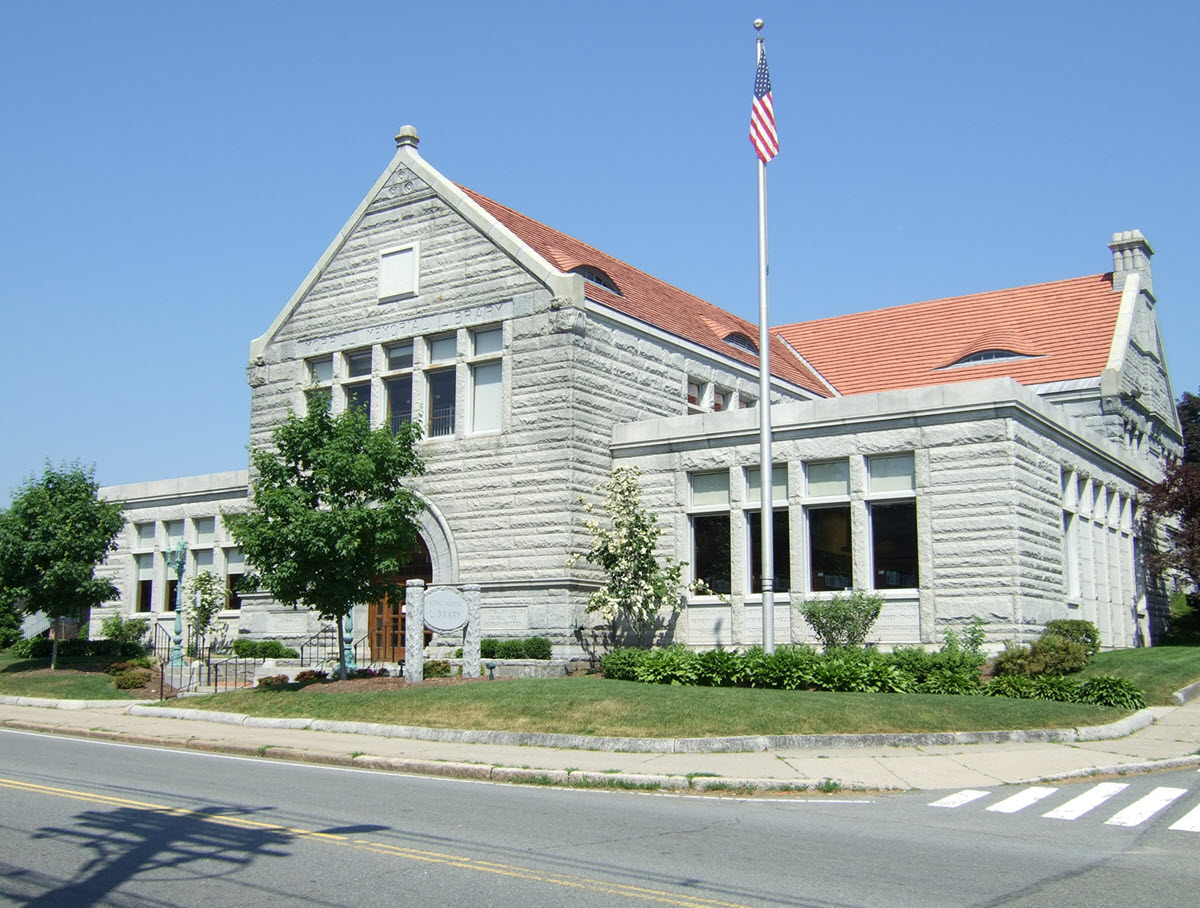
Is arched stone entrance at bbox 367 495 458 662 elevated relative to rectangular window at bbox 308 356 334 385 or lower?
lower

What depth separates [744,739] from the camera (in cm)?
1652

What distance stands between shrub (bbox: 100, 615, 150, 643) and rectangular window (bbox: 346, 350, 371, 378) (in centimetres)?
1181

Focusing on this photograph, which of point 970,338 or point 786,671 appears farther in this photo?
point 970,338

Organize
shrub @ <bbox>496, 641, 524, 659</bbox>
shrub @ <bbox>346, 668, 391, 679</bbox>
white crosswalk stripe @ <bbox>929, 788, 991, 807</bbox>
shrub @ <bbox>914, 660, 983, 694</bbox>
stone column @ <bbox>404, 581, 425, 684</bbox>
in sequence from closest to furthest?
white crosswalk stripe @ <bbox>929, 788, 991, 807</bbox>
shrub @ <bbox>914, 660, 983, 694</bbox>
stone column @ <bbox>404, 581, 425, 684</bbox>
shrub @ <bbox>346, 668, 391, 679</bbox>
shrub @ <bbox>496, 641, 524, 659</bbox>

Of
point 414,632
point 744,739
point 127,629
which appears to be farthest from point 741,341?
point 744,739

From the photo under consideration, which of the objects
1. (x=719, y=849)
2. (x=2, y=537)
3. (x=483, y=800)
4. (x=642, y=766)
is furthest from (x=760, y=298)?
(x=2, y=537)

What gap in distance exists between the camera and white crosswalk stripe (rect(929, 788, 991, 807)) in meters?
12.9

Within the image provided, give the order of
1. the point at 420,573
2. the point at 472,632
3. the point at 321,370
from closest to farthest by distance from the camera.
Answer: the point at 472,632, the point at 420,573, the point at 321,370

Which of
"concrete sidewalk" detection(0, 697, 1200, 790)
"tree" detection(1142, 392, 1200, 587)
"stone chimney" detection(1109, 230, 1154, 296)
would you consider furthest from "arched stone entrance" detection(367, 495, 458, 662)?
"stone chimney" detection(1109, 230, 1154, 296)

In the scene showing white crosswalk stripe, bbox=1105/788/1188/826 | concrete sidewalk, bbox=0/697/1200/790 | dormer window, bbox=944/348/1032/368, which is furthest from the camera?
dormer window, bbox=944/348/1032/368

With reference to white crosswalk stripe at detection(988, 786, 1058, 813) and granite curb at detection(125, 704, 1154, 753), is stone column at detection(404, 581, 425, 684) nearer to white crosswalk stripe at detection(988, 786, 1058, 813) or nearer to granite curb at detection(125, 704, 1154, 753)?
granite curb at detection(125, 704, 1154, 753)

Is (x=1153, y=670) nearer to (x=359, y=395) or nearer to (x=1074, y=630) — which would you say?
(x=1074, y=630)

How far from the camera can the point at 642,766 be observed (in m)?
15.3

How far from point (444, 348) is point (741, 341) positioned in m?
10.7
